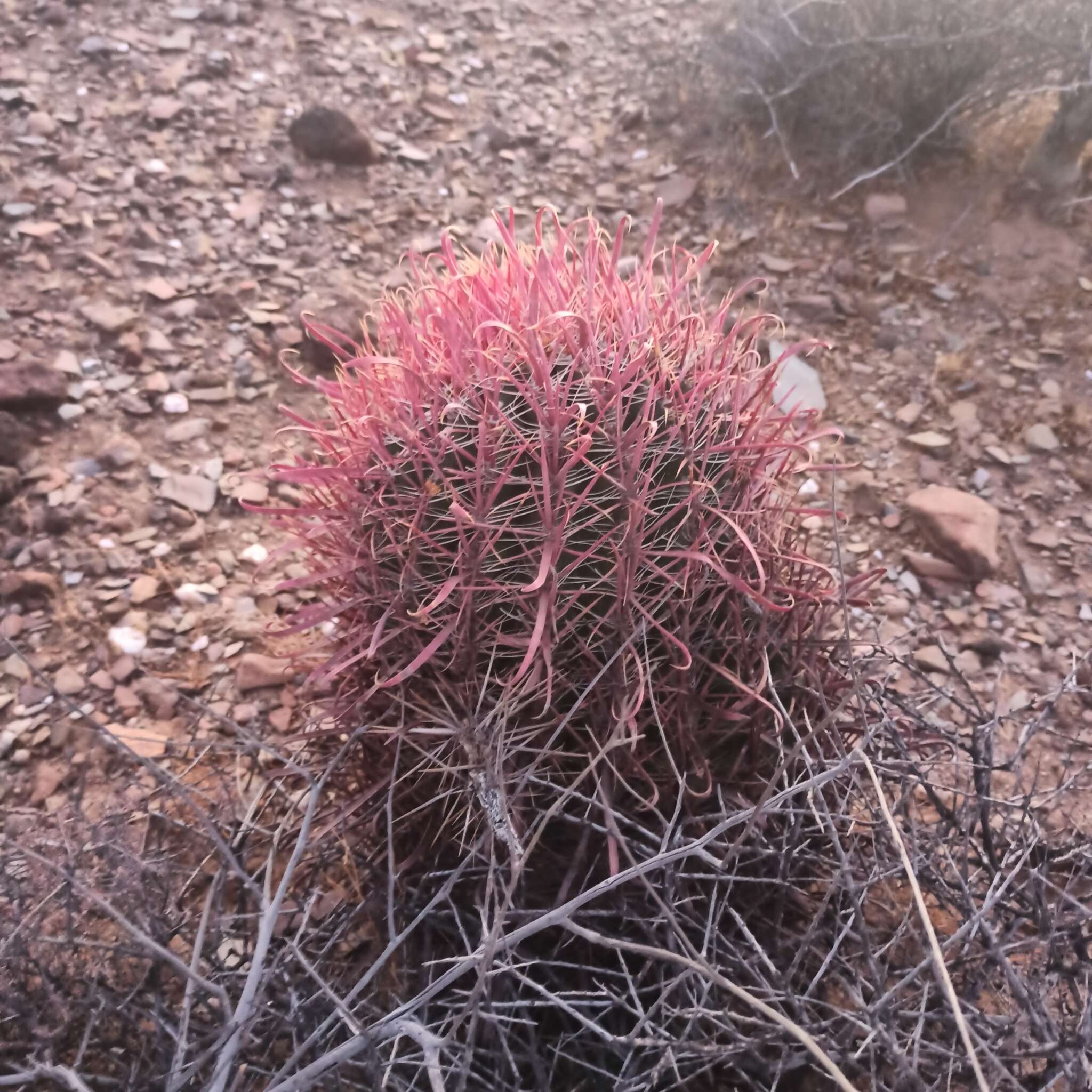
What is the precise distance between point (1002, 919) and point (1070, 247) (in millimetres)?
1381

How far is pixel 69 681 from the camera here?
117 centimetres

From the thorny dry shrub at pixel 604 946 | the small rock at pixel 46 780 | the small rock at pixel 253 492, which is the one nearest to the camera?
the thorny dry shrub at pixel 604 946

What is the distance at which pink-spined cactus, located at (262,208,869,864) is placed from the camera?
0.70 meters

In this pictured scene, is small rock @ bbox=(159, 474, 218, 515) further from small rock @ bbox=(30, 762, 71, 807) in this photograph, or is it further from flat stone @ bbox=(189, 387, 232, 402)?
small rock @ bbox=(30, 762, 71, 807)

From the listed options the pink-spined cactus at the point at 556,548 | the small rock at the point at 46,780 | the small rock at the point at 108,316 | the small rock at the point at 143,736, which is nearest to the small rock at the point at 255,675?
the small rock at the point at 143,736

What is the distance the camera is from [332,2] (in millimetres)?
2102

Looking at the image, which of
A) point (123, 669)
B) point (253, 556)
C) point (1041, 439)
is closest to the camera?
point (123, 669)

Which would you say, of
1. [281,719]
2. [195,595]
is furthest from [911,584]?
[195,595]

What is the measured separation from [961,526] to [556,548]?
93 cm

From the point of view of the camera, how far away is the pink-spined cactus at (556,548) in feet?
2.28

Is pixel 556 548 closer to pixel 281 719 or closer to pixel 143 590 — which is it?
pixel 281 719

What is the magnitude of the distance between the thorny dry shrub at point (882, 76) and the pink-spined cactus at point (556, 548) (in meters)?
1.10

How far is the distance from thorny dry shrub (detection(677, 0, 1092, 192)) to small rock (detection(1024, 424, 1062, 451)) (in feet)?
1.81

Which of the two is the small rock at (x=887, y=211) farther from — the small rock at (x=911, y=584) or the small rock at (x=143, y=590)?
the small rock at (x=143, y=590)
